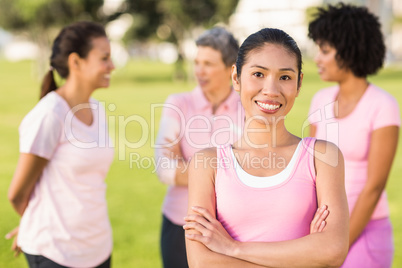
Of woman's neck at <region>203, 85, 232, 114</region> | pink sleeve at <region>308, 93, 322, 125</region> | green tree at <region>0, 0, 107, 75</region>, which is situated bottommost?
pink sleeve at <region>308, 93, 322, 125</region>

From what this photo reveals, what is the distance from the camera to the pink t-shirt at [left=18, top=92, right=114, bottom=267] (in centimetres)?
296

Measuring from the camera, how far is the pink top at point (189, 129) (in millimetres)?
3420

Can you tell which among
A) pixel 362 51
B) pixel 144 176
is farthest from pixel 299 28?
pixel 362 51

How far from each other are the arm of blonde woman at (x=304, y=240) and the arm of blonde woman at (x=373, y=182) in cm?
100

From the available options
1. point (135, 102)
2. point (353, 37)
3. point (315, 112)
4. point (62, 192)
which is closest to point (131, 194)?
point (62, 192)

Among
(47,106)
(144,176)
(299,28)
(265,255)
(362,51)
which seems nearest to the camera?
(265,255)

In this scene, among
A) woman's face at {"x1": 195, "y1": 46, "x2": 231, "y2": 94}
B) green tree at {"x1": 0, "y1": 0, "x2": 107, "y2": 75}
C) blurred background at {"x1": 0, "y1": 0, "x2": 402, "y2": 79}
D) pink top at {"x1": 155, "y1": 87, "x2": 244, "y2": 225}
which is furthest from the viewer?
blurred background at {"x1": 0, "y1": 0, "x2": 402, "y2": 79}

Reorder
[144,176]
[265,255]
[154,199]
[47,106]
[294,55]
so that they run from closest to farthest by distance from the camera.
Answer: [265,255] → [294,55] → [47,106] → [154,199] → [144,176]

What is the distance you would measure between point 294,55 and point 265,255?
87 cm

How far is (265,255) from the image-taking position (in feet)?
6.40

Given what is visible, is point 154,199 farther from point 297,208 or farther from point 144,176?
point 297,208

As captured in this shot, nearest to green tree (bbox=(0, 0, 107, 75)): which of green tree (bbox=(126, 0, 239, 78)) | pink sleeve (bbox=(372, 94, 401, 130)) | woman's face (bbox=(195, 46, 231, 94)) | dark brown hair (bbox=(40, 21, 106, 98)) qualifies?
green tree (bbox=(126, 0, 239, 78))

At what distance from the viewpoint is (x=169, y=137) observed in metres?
3.47

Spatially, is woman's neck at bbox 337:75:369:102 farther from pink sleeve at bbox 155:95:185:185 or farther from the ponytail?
the ponytail
